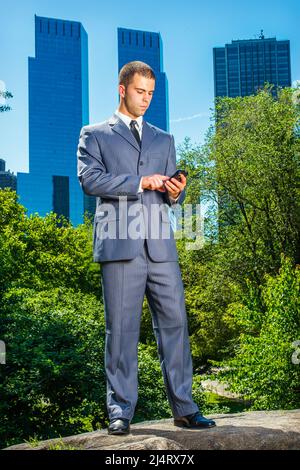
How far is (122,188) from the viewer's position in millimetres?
5270

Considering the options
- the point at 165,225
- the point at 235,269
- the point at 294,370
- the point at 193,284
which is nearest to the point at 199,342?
the point at 193,284

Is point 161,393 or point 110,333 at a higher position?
point 110,333

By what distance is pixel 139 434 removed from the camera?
5.19 meters

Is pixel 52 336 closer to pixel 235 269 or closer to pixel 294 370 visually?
pixel 294 370

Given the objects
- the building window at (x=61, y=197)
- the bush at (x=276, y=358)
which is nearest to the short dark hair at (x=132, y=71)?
the bush at (x=276, y=358)

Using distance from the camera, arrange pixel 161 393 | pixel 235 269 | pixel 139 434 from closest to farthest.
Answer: pixel 139 434 → pixel 161 393 → pixel 235 269

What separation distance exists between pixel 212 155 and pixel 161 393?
1584 centimetres

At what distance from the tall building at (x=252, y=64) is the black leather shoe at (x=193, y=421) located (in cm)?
15939

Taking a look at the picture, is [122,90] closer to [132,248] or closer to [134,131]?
[134,131]

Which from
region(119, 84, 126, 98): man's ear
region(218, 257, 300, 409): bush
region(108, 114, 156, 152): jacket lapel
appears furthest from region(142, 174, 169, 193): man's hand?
region(218, 257, 300, 409): bush

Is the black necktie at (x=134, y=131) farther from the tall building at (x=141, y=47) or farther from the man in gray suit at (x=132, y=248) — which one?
the tall building at (x=141, y=47)

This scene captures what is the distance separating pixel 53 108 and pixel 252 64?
44877 mm

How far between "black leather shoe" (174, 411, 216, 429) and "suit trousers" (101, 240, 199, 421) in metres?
0.05

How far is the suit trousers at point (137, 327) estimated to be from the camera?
5.33 meters
